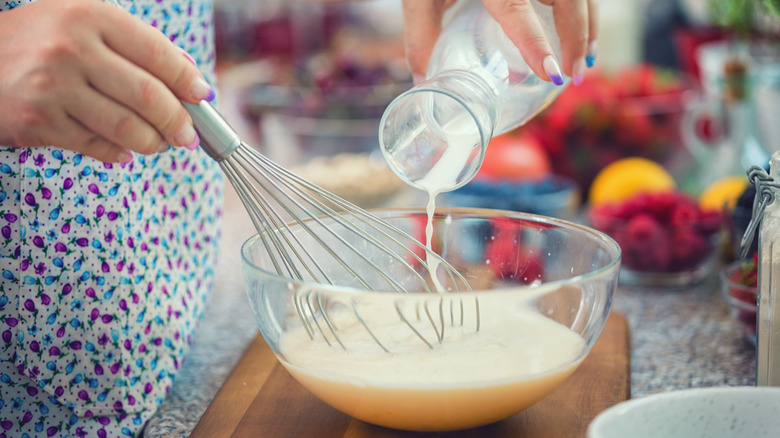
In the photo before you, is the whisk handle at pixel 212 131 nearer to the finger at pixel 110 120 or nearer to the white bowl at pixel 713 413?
the finger at pixel 110 120

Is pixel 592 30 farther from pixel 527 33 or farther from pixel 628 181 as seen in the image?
pixel 628 181

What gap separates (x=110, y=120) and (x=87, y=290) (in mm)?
214

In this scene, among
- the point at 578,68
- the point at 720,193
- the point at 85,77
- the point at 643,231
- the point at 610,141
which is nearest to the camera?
the point at 85,77

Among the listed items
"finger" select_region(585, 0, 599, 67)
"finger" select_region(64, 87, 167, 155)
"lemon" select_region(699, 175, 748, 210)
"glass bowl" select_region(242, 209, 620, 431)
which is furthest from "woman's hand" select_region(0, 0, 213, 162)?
"lemon" select_region(699, 175, 748, 210)

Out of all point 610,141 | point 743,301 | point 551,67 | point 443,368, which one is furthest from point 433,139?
point 610,141

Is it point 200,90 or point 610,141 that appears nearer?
point 200,90

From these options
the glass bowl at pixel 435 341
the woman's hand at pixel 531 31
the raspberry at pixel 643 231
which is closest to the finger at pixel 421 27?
the woman's hand at pixel 531 31

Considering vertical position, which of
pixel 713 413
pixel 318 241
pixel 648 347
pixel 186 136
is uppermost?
pixel 186 136

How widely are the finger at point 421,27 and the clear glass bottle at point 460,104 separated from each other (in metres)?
0.03

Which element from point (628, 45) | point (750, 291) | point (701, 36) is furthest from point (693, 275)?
point (628, 45)

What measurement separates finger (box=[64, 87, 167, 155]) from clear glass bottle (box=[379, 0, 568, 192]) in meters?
0.18

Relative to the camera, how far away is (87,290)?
1.97 ft

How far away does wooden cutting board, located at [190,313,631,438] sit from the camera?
530 millimetres

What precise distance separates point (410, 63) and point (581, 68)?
16 cm
